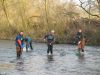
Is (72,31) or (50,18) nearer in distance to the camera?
(72,31)

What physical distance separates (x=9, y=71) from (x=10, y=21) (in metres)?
35.8

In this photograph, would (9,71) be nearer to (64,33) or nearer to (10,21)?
(64,33)

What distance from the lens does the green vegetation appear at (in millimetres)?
47125

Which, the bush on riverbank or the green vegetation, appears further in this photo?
the green vegetation

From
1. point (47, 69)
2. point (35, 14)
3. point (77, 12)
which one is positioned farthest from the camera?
point (35, 14)

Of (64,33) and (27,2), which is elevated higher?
(27,2)

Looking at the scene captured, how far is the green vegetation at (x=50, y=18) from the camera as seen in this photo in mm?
47125

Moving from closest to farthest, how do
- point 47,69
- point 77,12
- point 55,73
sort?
Answer: 1. point 55,73
2. point 47,69
3. point 77,12

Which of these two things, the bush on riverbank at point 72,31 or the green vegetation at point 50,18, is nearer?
the bush on riverbank at point 72,31

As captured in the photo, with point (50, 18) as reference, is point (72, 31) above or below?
below

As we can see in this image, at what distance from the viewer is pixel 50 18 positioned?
5041 centimetres

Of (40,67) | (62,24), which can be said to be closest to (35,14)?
(62,24)

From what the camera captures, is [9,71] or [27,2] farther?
[27,2]

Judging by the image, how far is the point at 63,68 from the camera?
20.4 metres
